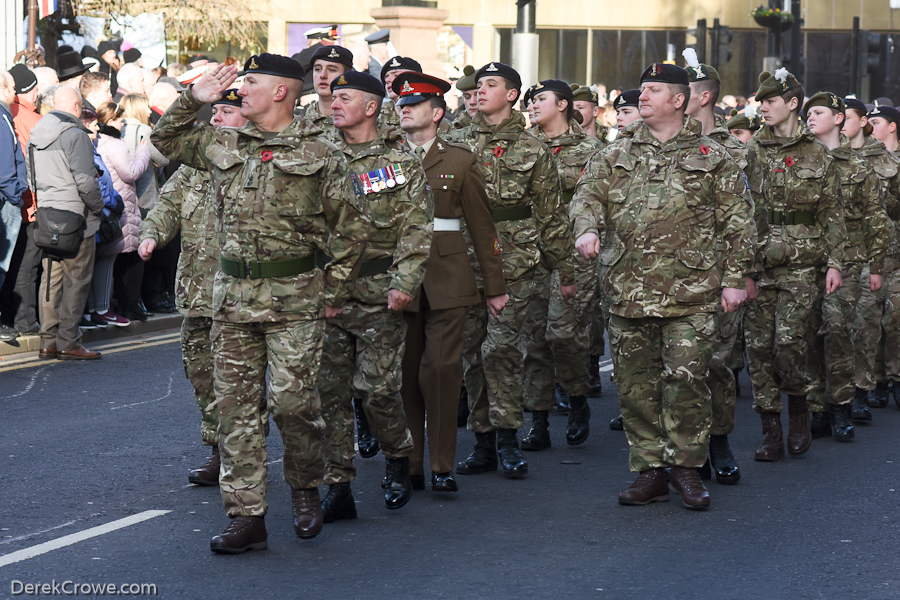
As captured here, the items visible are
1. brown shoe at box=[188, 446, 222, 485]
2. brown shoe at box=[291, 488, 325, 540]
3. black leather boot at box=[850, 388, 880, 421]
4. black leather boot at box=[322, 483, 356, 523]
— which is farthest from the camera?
black leather boot at box=[850, 388, 880, 421]

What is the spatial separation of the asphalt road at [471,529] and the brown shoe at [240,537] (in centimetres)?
5

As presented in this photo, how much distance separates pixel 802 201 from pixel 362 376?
10.8 feet

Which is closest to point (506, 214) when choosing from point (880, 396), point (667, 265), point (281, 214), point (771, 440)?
point (667, 265)

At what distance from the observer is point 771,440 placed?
8086mm

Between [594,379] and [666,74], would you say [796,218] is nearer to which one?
Answer: [666,74]

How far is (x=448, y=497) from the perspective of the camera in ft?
22.6

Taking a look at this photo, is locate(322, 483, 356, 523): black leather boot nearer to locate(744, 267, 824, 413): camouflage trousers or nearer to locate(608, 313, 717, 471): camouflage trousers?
locate(608, 313, 717, 471): camouflage trousers

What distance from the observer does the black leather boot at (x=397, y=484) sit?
6574 mm

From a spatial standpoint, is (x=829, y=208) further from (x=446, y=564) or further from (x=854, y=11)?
(x=854, y=11)

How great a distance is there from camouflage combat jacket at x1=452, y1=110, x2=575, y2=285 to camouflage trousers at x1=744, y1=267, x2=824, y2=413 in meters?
1.31

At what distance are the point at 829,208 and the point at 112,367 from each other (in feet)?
19.5

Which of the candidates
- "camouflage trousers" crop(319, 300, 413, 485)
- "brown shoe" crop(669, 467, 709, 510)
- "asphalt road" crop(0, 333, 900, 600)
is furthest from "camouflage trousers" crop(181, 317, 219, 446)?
"brown shoe" crop(669, 467, 709, 510)

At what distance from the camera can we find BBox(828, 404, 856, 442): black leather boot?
8.77 meters

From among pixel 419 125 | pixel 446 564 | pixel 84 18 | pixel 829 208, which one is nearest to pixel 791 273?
pixel 829 208
